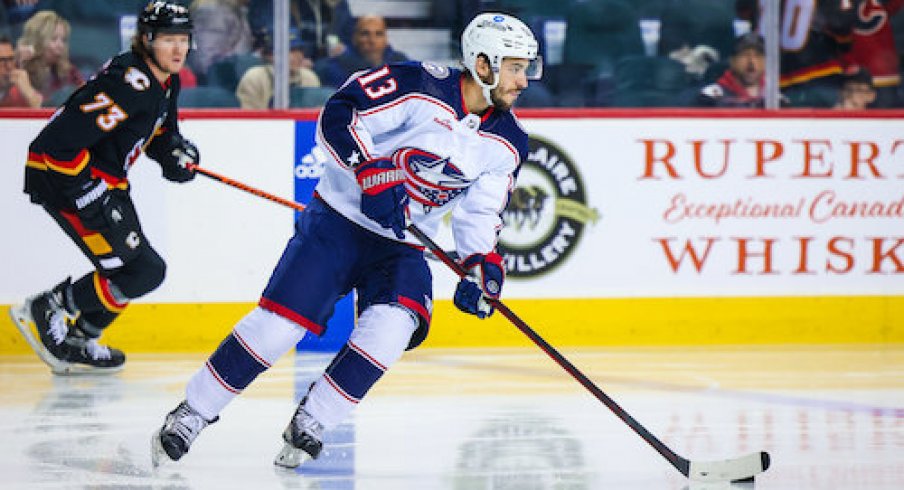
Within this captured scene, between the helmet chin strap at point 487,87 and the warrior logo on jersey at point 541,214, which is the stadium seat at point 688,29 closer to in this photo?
the warrior logo on jersey at point 541,214

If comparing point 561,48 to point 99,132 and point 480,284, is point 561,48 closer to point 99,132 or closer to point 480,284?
point 99,132

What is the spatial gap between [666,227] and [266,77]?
5.63ft

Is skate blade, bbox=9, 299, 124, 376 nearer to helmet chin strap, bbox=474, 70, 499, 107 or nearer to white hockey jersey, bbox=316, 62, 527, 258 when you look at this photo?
white hockey jersey, bbox=316, 62, 527, 258

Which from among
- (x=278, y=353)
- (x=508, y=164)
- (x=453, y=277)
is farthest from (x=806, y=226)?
(x=278, y=353)

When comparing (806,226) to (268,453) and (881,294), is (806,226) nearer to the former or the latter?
(881,294)

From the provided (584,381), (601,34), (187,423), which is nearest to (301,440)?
(187,423)

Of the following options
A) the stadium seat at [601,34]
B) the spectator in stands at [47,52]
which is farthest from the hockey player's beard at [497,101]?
the spectator in stands at [47,52]

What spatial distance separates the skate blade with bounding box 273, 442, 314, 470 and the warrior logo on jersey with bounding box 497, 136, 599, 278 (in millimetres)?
2630

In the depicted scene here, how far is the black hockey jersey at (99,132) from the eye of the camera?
5262 millimetres

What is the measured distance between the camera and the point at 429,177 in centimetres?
396

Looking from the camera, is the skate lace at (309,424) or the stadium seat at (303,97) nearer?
the skate lace at (309,424)

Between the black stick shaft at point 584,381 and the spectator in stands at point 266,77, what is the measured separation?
2470mm

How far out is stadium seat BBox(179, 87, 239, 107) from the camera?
6.34 meters

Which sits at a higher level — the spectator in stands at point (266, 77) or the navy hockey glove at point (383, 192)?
the spectator in stands at point (266, 77)
